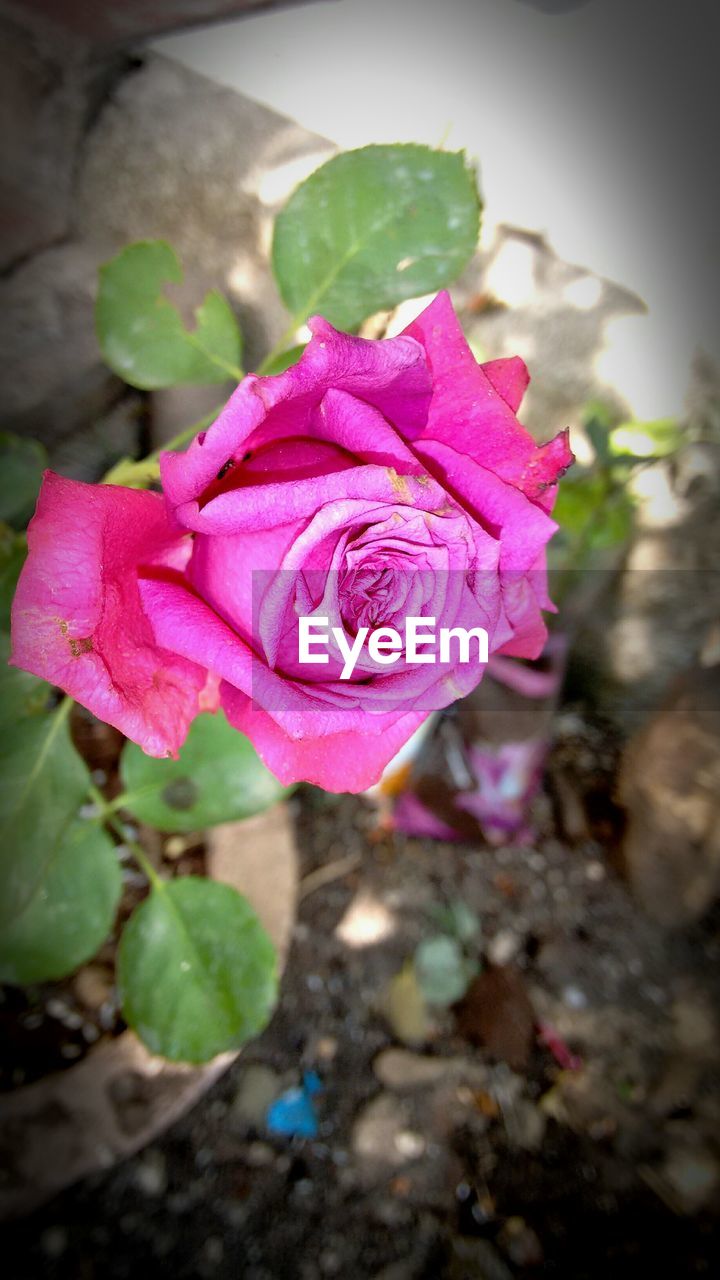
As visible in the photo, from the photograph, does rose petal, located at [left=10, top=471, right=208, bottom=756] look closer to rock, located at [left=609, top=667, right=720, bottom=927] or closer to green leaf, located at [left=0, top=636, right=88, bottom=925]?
green leaf, located at [left=0, top=636, right=88, bottom=925]

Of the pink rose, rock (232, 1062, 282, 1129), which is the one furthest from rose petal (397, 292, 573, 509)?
rock (232, 1062, 282, 1129)

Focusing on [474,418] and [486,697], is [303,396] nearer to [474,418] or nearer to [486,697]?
[474,418]

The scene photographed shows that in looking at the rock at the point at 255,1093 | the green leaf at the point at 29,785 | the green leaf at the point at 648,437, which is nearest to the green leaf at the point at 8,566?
the green leaf at the point at 29,785

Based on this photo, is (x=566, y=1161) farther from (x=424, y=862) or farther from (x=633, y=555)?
(x=633, y=555)

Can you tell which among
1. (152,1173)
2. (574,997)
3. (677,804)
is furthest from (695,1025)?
(152,1173)

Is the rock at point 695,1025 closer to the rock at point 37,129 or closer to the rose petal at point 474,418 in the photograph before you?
the rose petal at point 474,418

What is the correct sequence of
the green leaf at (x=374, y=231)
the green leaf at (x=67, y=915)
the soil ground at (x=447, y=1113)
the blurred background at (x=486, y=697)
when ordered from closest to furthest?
the green leaf at (x=374, y=231) → the green leaf at (x=67, y=915) → the blurred background at (x=486, y=697) → the soil ground at (x=447, y=1113)
